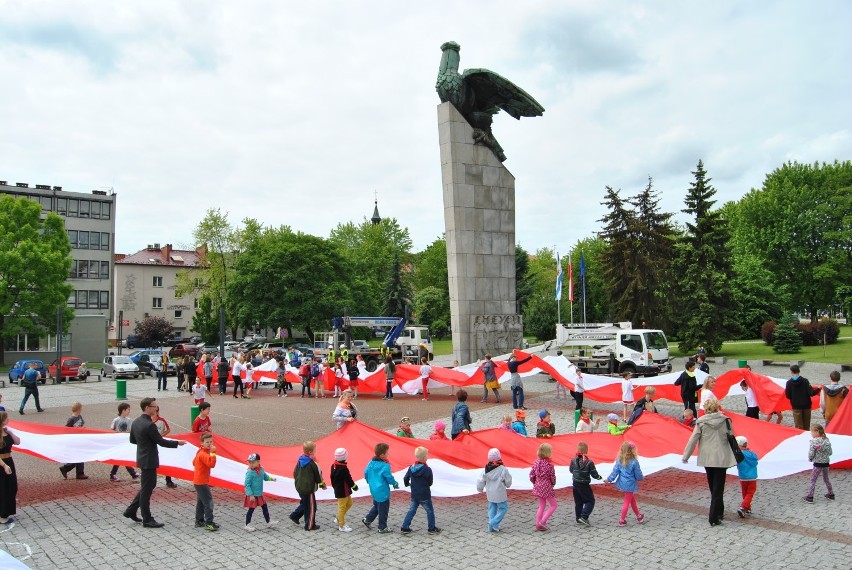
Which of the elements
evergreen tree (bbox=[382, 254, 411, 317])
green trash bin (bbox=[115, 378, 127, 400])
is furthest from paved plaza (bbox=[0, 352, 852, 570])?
evergreen tree (bbox=[382, 254, 411, 317])

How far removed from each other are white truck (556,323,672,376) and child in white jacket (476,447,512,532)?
17684 millimetres

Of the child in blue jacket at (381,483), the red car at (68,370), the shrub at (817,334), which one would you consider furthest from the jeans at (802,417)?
the red car at (68,370)

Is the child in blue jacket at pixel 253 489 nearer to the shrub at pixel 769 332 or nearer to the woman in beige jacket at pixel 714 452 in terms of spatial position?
the woman in beige jacket at pixel 714 452

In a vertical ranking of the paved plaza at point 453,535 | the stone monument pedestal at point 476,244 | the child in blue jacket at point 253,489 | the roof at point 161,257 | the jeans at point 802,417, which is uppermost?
the roof at point 161,257

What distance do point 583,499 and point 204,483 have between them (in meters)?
5.25

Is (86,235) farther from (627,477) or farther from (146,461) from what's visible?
(627,477)

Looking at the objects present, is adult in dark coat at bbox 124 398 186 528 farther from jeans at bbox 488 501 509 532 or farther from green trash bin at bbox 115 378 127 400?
green trash bin at bbox 115 378 127 400

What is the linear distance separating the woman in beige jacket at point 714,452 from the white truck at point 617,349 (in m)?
16.8

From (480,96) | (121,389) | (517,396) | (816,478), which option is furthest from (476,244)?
(816,478)

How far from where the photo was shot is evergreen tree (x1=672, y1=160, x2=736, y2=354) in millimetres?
40562

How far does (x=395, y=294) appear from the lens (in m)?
78.9

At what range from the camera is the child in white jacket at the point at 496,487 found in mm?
9062

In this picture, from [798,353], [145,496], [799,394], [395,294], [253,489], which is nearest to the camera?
[253,489]

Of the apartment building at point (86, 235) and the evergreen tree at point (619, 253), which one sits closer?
the evergreen tree at point (619, 253)
